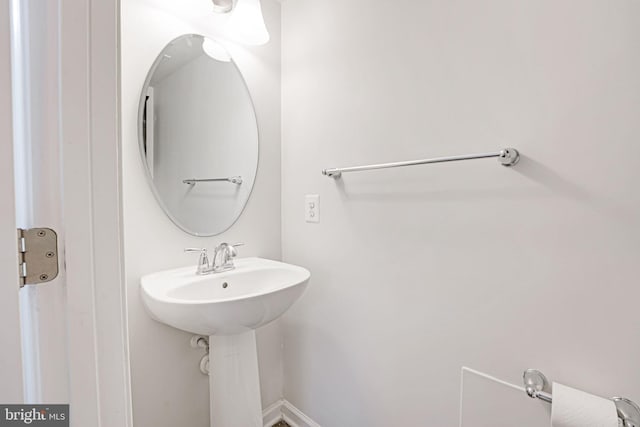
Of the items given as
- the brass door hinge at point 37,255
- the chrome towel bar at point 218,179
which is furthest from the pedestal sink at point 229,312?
the brass door hinge at point 37,255

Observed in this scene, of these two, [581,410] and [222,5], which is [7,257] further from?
[222,5]

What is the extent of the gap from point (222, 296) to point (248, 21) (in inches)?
46.7

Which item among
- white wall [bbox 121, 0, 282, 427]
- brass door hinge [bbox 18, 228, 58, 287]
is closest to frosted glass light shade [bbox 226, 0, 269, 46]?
white wall [bbox 121, 0, 282, 427]

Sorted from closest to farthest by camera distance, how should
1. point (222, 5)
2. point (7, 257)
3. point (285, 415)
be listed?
point (7, 257) → point (222, 5) → point (285, 415)

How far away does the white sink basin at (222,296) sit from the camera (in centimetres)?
87

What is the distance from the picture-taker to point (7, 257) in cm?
39

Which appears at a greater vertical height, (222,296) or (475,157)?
(475,157)

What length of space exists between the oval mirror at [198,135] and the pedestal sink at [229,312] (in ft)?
0.84

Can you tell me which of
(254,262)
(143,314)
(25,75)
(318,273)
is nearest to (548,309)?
(318,273)

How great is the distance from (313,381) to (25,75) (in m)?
1.50

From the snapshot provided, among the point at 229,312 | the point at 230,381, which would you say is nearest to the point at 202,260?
the point at 229,312

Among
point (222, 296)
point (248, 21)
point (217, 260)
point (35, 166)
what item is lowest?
point (222, 296)

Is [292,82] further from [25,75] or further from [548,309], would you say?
[548,309]

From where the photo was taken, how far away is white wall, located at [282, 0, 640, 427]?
2.36 ft
